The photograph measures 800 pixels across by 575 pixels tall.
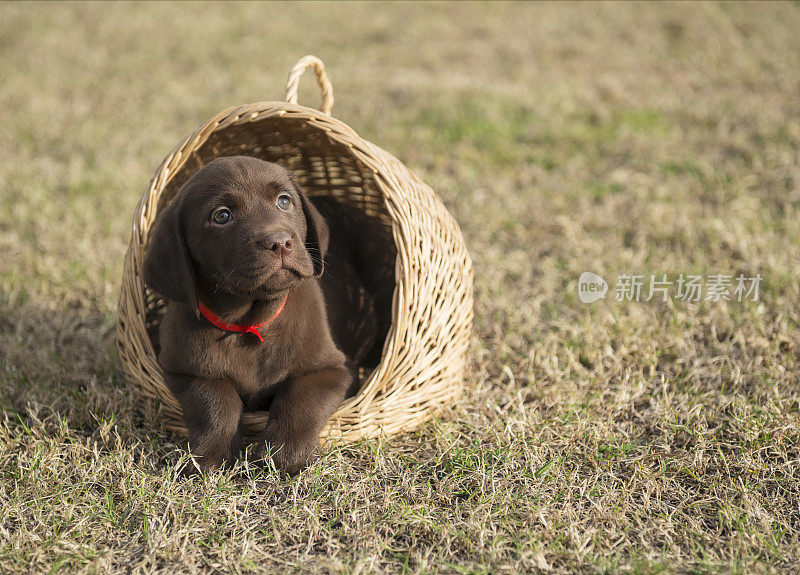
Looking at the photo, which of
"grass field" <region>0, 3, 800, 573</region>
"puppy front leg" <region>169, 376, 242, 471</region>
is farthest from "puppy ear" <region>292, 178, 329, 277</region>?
"grass field" <region>0, 3, 800, 573</region>

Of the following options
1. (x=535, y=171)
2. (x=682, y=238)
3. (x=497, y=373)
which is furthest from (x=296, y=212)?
(x=535, y=171)

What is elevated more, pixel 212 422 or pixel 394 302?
pixel 394 302

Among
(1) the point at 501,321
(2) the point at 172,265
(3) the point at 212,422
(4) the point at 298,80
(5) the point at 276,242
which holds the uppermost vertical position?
(4) the point at 298,80

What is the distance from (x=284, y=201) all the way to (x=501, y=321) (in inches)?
61.7

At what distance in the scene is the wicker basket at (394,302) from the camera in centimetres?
268

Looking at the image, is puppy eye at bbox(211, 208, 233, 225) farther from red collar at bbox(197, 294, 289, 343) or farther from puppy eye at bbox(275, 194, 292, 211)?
red collar at bbox(197, 294, 289, 343)

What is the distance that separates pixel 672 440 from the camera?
2.91 metres

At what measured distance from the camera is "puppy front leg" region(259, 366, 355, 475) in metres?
2.53

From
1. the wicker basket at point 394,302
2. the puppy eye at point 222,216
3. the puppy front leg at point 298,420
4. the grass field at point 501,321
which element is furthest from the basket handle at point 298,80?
the grass field at point 501,321

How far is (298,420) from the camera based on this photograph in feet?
8.34

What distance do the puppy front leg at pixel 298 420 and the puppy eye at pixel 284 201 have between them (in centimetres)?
61

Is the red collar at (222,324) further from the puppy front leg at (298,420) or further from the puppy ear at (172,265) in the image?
the puppy front leg at (298,420)

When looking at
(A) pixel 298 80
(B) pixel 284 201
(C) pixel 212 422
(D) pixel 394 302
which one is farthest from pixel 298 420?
(A) pixel 298 80

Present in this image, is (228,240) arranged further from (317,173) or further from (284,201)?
(317,173)
